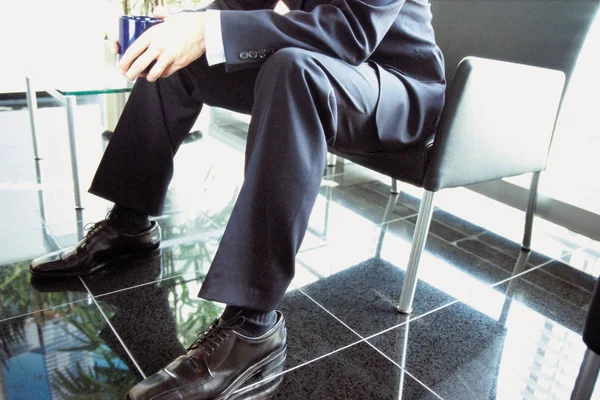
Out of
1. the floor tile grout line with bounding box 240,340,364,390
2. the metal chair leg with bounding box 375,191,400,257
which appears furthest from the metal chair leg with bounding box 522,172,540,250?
the floor tile grout line with bounding box 240,340,364,390

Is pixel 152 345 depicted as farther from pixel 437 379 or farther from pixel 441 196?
pixel 441 196

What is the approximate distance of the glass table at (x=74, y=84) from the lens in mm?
1502

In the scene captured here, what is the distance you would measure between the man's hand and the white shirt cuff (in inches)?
0.5

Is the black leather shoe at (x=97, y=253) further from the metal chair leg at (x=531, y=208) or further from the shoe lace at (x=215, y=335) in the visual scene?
the metal chair leg at (x=531, y=208)

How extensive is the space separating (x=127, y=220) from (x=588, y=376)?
1096 mm

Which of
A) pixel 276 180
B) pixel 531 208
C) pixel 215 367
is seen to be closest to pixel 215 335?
pixel 215 367

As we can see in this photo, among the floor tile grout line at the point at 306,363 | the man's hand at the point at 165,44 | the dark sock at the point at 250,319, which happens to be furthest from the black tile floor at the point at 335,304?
the man's hand at the point at 165,44

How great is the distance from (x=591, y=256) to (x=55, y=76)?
1903 millimetres

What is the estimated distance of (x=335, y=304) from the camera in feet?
4.14

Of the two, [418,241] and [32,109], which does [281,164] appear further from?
[32,109]

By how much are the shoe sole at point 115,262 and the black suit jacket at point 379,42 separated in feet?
2.21

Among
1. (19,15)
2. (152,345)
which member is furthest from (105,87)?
(19,15)

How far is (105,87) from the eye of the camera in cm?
154

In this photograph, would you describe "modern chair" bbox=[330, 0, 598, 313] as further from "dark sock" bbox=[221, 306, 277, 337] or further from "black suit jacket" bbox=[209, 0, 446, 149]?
"dark sock" bbox=[221, 306, 277, 337]
